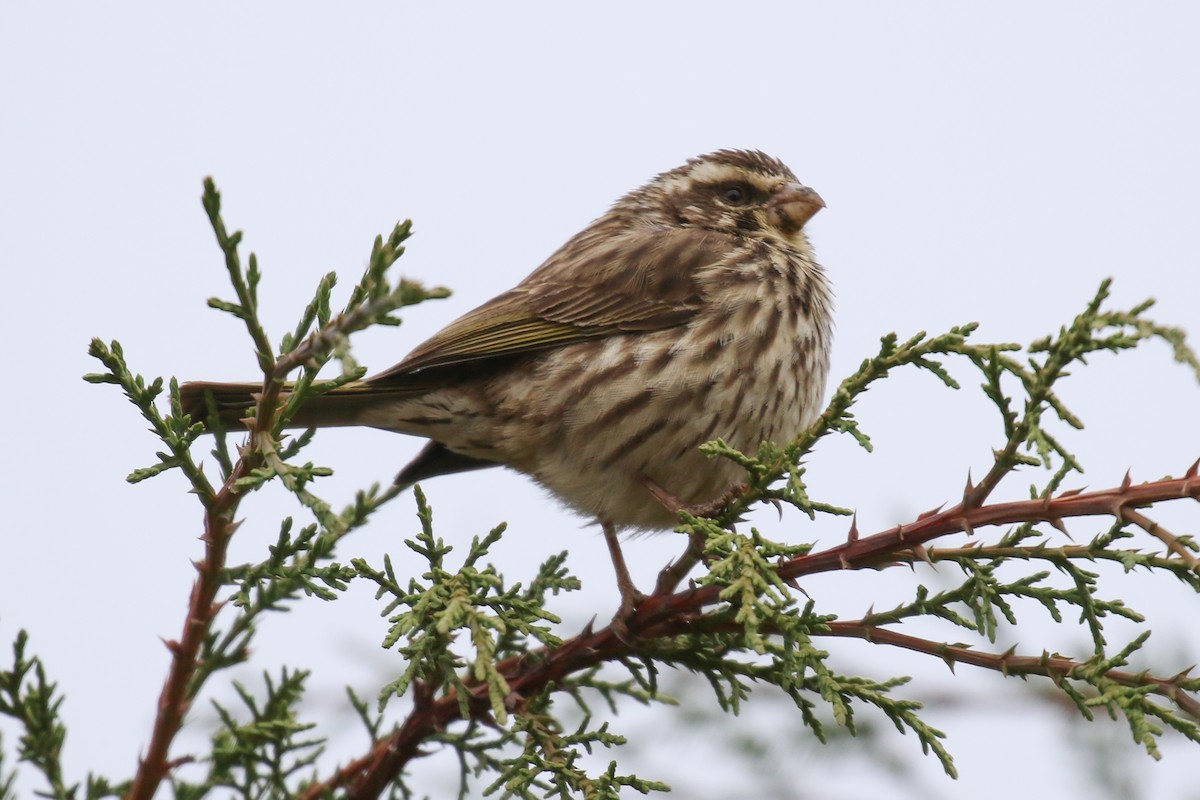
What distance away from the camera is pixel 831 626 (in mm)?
3252

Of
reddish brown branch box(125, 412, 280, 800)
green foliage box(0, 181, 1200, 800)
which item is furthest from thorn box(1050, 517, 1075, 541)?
reddish brown branch box(125, 412, 280, 800)

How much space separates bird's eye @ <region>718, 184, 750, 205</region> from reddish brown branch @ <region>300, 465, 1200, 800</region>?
9.10 feet

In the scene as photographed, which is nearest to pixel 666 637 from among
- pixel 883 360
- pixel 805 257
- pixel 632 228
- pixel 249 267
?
pixel 883 360

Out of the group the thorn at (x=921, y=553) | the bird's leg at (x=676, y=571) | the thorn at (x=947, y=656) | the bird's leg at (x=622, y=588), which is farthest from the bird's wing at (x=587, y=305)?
the thorn at (x=947, y=656)

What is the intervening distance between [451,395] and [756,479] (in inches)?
85.4

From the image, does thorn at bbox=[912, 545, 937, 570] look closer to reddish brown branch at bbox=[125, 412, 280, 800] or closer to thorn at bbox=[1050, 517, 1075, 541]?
thorn at bbox=[1050, 517, 1075, 541]

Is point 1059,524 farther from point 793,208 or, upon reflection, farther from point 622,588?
point 793,208

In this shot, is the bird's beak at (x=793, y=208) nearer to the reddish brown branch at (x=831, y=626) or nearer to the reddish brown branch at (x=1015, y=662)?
the reddish brown branch at (x=831, y=626)

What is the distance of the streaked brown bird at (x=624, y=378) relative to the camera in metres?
4.91

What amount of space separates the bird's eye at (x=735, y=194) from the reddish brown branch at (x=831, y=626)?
9.10 ft

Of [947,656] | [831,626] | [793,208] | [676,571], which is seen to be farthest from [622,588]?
[793,208]

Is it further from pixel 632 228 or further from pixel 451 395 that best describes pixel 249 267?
pixel 632 228

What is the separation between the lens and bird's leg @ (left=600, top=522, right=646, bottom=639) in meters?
3.67

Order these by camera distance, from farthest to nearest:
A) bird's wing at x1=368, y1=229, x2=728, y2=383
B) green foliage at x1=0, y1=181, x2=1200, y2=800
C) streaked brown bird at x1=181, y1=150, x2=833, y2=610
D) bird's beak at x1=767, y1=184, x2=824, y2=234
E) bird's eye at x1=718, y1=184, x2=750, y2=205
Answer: bird's eye at x1=718, y1=184, x2=750, y2=205, bird's beak at x1=767, y1=184, x2=824, y2=234, bird's wing at x1=368, y1=229, x2=728, y2=383, streaked brown bird at x1=181, y1=150, x2=833, y2=610, green foliage at x1=0, y1=181, x2=1200, y2=800
